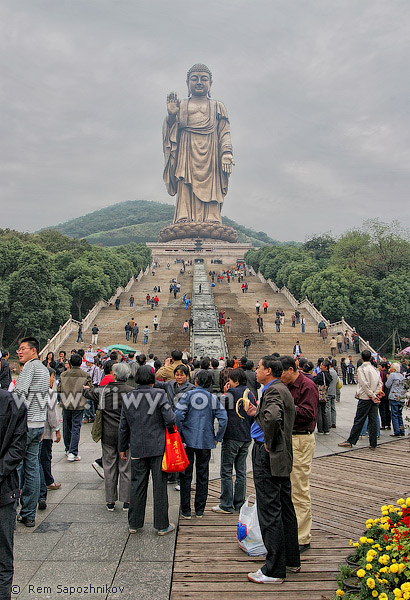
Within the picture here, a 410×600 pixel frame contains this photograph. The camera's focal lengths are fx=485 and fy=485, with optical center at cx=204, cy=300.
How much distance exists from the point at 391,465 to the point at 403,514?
121 inches

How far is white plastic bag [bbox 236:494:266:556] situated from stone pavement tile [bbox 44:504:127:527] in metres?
1.24

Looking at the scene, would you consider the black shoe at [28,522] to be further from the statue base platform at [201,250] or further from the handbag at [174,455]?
the statue base platform at [201,250]

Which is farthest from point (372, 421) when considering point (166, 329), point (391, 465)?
point (166, 329)

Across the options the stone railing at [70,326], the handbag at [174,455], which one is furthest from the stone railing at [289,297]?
the handbag at [174,455]

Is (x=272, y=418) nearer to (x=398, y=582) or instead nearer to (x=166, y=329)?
(x=398, y=582)

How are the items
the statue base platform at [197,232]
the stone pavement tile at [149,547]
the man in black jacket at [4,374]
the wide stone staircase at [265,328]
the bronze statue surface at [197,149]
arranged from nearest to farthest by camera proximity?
the stone pavement tile at [149,547] < the man in black jacket at [4,374] < the wide stone staircase at [265,328] < the bronze statue surface at [197,149] < the statue base platform at [197,232]

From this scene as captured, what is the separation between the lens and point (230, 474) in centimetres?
468

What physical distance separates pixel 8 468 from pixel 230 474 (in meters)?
2.33

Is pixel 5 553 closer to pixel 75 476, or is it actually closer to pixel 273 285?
pixel 75 476

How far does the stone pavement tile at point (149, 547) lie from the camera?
367 centimetres

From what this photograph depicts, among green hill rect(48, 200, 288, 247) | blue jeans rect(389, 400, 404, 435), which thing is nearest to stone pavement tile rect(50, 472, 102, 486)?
blue jeans rect(389, 400, 404, 435)

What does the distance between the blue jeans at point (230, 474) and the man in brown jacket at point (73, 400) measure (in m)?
2.34

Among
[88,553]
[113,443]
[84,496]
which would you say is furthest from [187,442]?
[84,496]

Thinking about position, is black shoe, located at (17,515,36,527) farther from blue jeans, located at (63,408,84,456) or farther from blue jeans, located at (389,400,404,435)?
blue jeans, located at (389,400,404,435)
